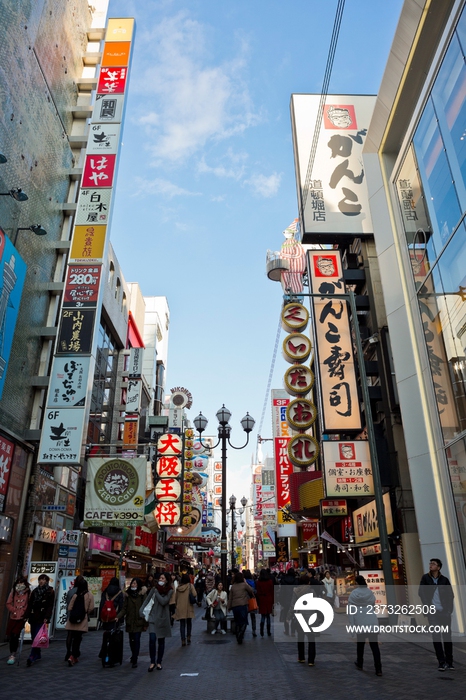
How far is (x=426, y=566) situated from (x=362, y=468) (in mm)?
6012

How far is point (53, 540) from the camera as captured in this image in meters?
19.1

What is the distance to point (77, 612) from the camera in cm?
1077

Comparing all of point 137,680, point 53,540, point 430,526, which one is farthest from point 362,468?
point 137,680

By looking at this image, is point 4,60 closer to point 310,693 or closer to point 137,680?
point 137,680

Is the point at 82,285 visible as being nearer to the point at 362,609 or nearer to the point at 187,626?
the point at 187,626

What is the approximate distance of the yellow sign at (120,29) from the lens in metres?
26.1

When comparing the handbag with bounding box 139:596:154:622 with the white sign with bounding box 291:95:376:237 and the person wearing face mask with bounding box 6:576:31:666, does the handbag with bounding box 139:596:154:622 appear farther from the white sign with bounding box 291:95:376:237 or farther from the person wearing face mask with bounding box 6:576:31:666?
the white sign with bounding box 291:95:376:237

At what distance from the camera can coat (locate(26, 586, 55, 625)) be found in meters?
11.1

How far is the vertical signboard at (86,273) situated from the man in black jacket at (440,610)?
11658 mm

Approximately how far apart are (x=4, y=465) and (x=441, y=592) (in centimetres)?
1262

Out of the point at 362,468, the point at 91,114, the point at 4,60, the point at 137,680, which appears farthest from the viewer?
the point at 91,114

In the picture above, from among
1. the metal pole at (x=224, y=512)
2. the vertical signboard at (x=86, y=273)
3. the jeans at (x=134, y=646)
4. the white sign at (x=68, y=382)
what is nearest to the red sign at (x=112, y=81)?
the vertical signboard at (x=86, y=273)

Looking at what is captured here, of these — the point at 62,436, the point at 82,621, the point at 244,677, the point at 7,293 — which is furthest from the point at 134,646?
the point at 7,293

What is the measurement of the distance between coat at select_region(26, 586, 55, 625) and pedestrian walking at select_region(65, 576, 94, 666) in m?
0.62
